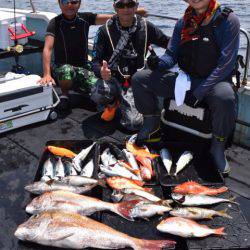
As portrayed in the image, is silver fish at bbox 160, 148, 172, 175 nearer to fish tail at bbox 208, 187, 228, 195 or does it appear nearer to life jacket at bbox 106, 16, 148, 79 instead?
fish tail at bbox 208, 187, 228, 195

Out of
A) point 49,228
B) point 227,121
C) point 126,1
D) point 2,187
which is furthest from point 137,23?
point 49,228

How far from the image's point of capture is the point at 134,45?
210 inches

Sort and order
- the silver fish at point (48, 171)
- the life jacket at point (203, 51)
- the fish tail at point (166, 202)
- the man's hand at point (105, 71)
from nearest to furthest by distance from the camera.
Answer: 1. the fish tail at point (166, 202)
2. the silver fish at point (48, 171)
3. the life jacket at point (203, 51)
4. the man's hand at point (105, 71)

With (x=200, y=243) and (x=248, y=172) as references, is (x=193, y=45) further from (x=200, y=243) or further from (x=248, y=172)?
(x=200, y=243)

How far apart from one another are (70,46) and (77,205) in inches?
142

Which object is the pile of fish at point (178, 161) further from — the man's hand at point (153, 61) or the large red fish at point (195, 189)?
the man's hand at point (153, 61)

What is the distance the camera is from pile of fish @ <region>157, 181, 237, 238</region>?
9.92 ft

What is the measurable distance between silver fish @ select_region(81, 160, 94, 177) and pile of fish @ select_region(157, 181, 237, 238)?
97 centimetres

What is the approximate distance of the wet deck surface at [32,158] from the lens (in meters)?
3.57

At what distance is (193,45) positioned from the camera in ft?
13.9

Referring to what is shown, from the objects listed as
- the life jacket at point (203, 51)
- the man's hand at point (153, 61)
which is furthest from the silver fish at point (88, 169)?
the life jacket at point (203, 51)

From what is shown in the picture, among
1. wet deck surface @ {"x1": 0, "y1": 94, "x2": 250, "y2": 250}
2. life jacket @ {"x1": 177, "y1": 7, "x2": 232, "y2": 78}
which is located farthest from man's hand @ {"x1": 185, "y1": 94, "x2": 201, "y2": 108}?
wet deck surface @ {"x1": 0, "y1": 94, "x2": 250, "y2": 250}

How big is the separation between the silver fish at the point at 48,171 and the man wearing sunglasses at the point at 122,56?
4.99ft

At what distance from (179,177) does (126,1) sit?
2579mm
